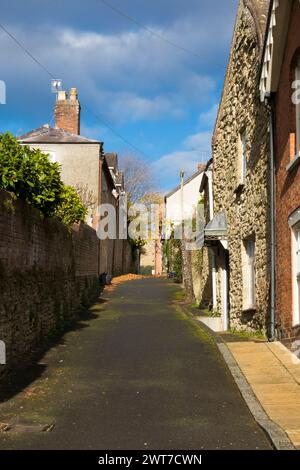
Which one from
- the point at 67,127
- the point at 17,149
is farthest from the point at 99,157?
the point at 17,149

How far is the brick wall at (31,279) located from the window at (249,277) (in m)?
4.66

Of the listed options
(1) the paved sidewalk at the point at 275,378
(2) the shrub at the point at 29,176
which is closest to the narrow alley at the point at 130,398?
(1) the paved sidewalk at the point at 275,378

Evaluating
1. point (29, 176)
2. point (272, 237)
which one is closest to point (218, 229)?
point (272, 237)

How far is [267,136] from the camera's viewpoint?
11.1 m

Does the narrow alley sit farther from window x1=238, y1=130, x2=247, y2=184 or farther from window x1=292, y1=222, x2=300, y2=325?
window x1=238, y1=130, x2=247, y2=184

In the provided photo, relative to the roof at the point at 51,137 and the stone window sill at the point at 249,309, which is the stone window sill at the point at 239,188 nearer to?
the stone window sill at the point at 249,309

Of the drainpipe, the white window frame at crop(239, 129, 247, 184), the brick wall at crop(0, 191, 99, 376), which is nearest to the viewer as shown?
the brick wall at crop(0, 191, 99, 376)

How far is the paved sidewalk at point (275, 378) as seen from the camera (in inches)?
241

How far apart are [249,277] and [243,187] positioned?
2329mm

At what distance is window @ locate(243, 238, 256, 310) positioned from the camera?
12.9 m

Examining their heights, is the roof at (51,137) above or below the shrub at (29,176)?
above

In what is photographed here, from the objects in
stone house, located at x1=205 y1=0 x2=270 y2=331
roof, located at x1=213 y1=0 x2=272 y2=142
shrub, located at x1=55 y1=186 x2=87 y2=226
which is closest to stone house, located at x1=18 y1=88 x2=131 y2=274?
shrub, located at x1=55 y1=186 x2=87 y2=226

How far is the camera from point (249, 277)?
1309 cm

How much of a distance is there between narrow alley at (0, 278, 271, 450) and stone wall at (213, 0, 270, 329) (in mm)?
1865
